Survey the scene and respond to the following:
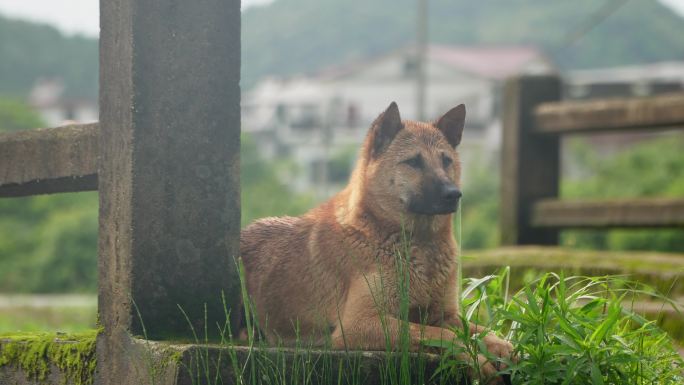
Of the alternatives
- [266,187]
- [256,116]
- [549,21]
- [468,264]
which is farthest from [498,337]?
[549,21]

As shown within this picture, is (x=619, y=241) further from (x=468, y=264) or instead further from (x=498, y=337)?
(x=498, y=337)

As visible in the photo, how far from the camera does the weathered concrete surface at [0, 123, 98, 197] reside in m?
3.53

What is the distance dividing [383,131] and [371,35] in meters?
121

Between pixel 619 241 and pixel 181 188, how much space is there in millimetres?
17544

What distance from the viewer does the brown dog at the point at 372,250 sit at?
3562mm

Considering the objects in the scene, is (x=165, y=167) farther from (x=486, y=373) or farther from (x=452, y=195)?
(x=486, y=373)

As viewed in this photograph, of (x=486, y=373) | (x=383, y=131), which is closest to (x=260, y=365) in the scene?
(x=486, y=373)

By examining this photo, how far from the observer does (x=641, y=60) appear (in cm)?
11388

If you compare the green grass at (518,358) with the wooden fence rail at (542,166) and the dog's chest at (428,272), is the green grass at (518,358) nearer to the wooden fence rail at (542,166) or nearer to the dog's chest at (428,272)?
the dog's chest at (428,272)

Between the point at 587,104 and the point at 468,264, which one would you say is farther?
the point at 587,104

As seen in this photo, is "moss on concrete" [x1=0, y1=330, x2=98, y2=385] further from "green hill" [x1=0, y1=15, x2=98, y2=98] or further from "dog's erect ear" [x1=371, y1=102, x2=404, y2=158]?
"green hill" [x1=0, y1=15, x2=98, y2=98]

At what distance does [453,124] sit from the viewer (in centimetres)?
407

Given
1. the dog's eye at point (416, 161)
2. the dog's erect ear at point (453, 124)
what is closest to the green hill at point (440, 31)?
the dog's erect ear at point (453, 124)

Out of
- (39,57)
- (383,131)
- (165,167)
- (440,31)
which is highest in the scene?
(440,31)
